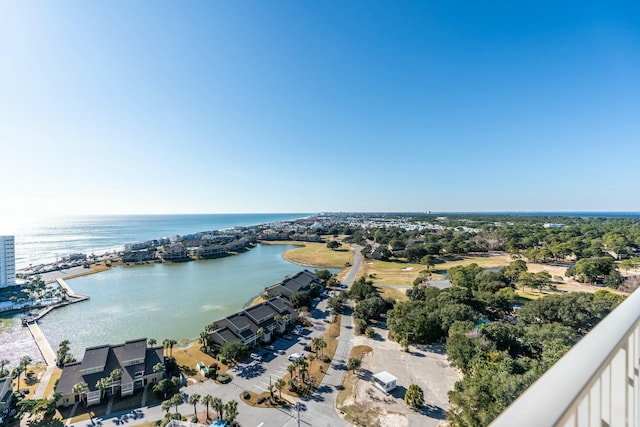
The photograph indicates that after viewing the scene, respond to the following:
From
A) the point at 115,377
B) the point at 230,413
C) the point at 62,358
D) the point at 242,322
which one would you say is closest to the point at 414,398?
the point at 230,413

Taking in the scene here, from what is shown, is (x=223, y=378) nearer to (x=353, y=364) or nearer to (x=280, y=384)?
(x=280, y=384)

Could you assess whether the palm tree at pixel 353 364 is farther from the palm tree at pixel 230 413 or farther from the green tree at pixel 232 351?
the green tree at pixel 232 351

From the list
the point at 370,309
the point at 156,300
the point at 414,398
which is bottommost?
the point at 156,300

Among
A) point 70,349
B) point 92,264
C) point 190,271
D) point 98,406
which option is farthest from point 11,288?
point 98,406

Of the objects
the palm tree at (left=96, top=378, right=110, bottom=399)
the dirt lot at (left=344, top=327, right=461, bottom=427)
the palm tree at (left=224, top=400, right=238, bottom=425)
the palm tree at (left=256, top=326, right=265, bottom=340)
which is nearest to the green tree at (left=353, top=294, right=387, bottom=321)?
the dirt lot at (left=344, top=327, right=461, bottom=427)

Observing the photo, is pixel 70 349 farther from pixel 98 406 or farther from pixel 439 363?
pixel 439 363

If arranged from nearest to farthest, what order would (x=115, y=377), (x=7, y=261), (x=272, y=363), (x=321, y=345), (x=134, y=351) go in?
(x=115, y=377), (x=134, y=351), (x=272, y=363), (x=321, y=345), (x=7, y=261)

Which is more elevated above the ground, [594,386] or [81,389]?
[594,386]
